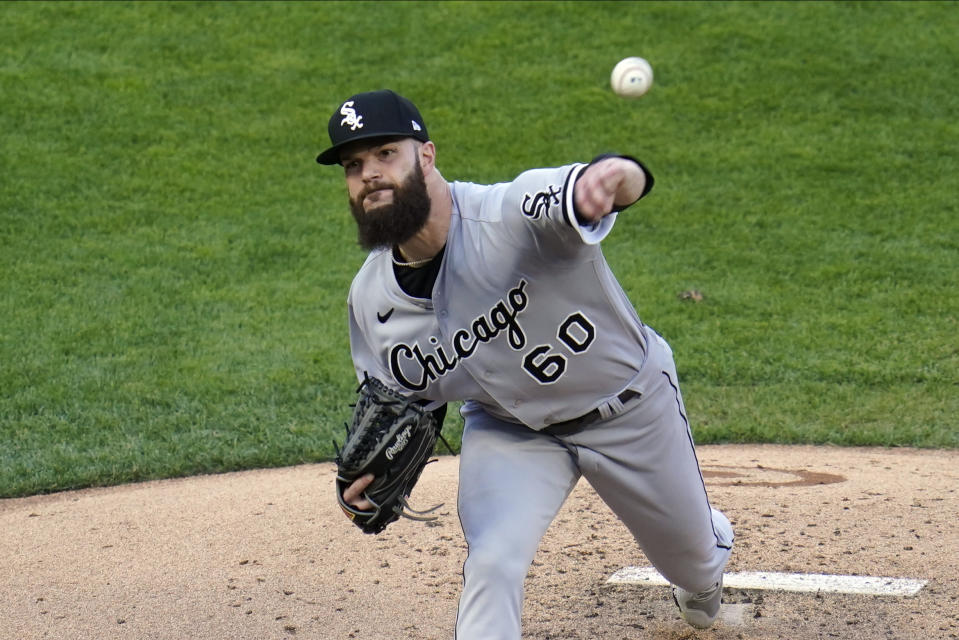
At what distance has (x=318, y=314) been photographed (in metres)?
8.44

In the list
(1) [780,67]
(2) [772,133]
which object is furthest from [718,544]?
(1) [780,67]

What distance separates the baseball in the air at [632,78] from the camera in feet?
16.9

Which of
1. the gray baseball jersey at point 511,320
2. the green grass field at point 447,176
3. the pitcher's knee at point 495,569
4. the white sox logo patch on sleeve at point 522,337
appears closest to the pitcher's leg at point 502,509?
the pitcher's knee at point 495,569

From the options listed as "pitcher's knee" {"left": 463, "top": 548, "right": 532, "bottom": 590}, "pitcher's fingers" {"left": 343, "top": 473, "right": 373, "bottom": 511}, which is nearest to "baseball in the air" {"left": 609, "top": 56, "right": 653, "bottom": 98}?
"pitcher's fingers" {"left": 343, "top": 473, "right": 373, "bottom": 511}

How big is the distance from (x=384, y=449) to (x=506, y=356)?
0.43 m

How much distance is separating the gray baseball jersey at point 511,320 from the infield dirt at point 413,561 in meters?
0.96

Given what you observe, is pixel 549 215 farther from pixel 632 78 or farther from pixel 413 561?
pixel 632 78

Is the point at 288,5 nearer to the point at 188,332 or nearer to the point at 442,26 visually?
the point at 442,26

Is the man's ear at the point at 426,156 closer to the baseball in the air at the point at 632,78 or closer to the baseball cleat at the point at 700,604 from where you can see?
the baseball cleat at the point at 700,604

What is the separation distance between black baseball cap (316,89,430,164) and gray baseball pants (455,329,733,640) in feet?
2.95

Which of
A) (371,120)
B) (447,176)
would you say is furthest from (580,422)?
(447,176)

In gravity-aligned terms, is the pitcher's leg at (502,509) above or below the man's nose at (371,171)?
below

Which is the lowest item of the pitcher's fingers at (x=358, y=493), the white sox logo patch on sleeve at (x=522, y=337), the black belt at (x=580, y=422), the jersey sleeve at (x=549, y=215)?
the pitcher's fingers at (x=358, y=493)

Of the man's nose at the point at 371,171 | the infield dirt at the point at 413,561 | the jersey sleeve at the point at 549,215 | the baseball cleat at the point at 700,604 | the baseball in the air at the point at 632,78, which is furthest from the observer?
the baseball in the air at the point at 632,78
